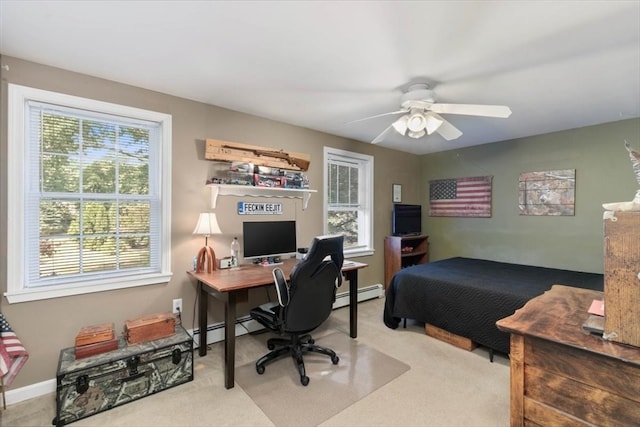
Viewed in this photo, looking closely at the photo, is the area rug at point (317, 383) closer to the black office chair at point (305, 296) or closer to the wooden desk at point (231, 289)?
the black office chair at point (305, 296)

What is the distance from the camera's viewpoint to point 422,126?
2.37 meters

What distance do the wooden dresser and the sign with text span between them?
2.51 metres

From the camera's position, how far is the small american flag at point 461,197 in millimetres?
4402

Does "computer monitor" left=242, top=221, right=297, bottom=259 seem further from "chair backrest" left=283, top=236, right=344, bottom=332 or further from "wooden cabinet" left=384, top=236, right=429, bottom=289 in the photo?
"wooden cabinet" left=384, top=236, right=429, bottom=289

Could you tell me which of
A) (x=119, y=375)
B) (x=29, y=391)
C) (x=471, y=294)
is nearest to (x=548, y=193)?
(x=471, y=294)

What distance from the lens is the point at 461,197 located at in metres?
4.68

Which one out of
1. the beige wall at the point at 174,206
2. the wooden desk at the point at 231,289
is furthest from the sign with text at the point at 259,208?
the wooden desk at the point at 231,289

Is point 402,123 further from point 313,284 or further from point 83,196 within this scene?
point 83,196

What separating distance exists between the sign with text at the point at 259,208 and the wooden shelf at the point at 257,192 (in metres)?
0.10

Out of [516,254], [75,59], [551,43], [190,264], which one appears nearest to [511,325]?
[551,43]

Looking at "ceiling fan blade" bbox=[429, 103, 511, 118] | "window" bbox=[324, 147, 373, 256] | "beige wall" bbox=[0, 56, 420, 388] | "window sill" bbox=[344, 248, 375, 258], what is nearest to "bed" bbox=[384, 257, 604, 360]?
"window sill" bbox=[344, 248, 375, 258]

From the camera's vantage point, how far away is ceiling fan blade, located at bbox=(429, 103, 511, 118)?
1.93m

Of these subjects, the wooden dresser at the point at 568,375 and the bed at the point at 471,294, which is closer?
the wooden dresser at the point at 568,375

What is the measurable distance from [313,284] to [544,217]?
3460mm
